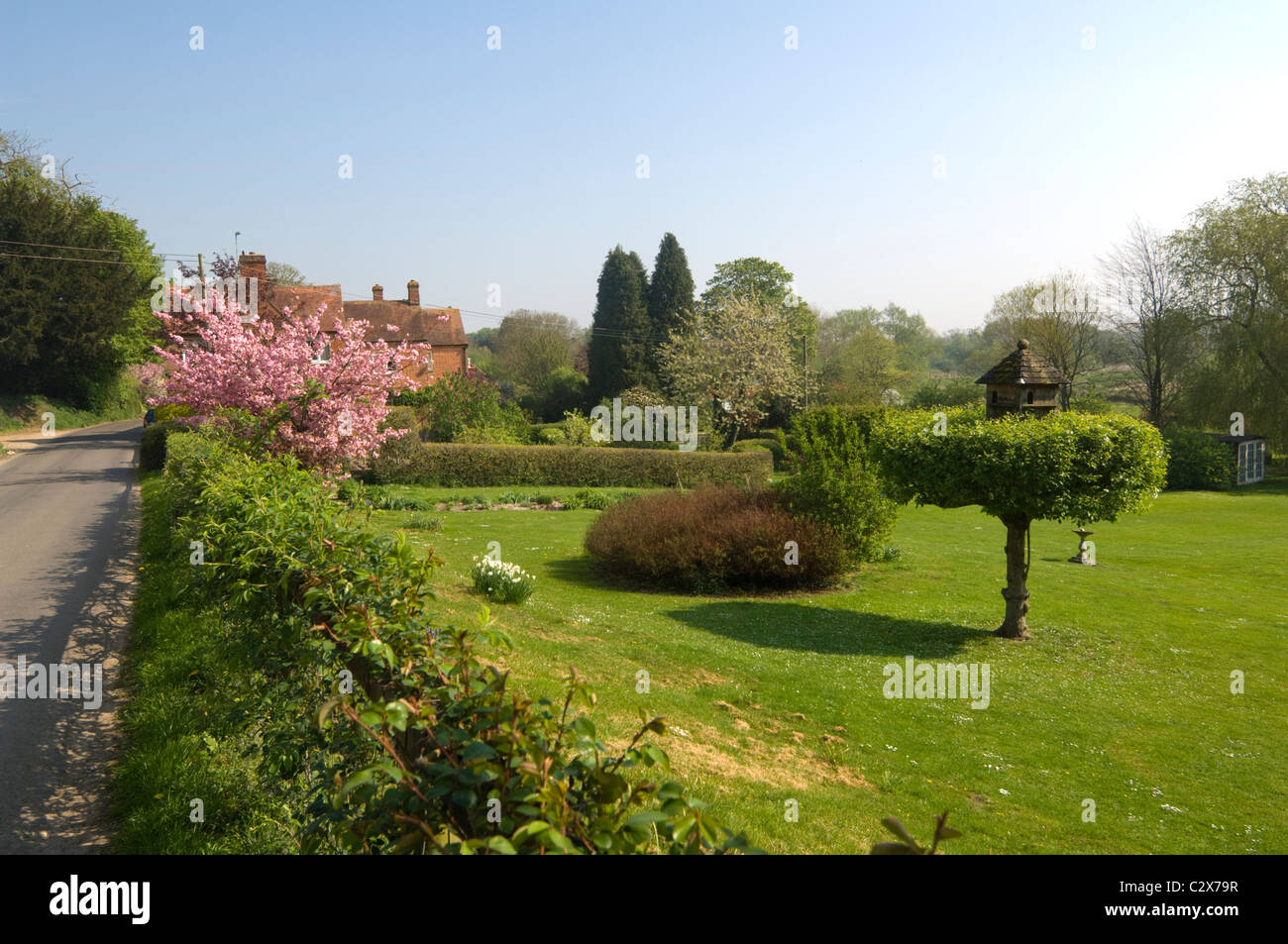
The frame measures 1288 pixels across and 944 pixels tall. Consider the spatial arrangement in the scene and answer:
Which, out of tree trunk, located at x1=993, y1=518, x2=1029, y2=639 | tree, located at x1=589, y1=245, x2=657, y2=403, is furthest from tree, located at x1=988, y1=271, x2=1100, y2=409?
tree trunk, located at x1=993, y1=518, x2=1029, y2=639

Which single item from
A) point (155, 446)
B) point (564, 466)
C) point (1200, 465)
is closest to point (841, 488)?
point (564, 466)

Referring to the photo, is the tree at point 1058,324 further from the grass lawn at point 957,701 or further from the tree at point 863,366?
the grass lawn at point 957,701

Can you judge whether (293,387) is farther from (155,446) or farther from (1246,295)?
(1246,295)

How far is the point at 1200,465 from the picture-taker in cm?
3559

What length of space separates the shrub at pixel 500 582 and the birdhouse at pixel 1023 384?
7984 mm

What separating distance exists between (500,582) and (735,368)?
33.9 meters

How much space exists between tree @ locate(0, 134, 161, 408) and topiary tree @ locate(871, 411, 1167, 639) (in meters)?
46.1

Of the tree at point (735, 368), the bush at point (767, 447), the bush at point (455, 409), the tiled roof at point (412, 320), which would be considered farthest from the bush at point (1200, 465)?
the tiled roof at point (412, 320)

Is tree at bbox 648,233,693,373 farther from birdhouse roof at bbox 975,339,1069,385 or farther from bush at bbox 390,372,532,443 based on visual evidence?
birdhouse roof at bbox 975,339,1069,385

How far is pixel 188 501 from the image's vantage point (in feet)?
27.7

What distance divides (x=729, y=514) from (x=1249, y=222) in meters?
42.0

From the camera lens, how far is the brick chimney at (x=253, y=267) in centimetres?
3509

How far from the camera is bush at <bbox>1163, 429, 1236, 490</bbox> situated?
116 ft
